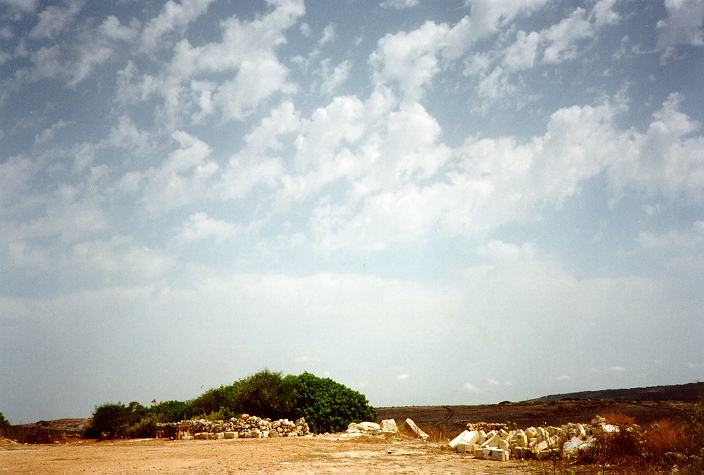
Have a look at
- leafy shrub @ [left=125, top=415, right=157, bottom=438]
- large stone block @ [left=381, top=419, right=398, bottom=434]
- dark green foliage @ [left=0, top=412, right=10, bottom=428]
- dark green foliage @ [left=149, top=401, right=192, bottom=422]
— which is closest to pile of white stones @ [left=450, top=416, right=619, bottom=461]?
large stone block @ [left=381, top=419, right=398, bottom=434]

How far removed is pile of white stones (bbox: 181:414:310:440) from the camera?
1861cm

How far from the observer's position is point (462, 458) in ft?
40.1

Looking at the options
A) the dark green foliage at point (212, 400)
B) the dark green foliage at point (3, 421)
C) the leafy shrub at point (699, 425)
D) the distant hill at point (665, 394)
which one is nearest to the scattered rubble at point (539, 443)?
the leafy shrub at point (699, 425)

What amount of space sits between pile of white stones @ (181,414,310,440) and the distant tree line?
84 centimetres

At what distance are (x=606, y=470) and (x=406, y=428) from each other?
1131 centimetres

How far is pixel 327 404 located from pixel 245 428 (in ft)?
12.6

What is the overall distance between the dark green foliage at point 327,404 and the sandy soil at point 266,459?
4.48 m

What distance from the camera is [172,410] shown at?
23422mm

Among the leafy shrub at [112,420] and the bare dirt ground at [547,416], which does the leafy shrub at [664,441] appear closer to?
the bare dirt ground at [547,416]

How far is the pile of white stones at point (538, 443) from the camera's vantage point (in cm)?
1126

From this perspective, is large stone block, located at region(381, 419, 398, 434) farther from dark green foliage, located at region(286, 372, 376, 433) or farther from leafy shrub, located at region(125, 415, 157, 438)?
leafy shrub, located at region(125, 415, 157, 438)

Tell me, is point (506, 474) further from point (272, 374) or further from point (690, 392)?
point (690, 392)

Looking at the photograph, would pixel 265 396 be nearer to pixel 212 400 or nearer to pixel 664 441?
pixel 212 400

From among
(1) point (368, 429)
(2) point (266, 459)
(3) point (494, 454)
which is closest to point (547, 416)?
(1) point (368, 429)
